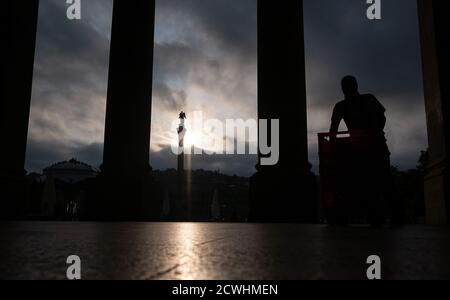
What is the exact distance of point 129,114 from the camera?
22609 millimetres

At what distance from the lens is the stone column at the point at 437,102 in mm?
14477

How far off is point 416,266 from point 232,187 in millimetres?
115218

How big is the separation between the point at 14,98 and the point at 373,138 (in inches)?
630

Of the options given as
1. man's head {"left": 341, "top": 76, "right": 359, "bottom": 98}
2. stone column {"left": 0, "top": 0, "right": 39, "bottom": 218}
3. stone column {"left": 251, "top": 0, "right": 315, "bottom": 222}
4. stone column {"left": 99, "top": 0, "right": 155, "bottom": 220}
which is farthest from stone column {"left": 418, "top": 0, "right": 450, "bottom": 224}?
stone column {"left": 0, "top": 0, "right": 39, "bottom": 218}

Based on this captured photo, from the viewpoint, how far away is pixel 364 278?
1.99 m

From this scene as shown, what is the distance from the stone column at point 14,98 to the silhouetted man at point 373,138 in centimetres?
1489

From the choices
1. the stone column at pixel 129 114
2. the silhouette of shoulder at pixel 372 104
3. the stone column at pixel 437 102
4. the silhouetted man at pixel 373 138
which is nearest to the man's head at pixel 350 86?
the silhouetted man at pixel 373 138

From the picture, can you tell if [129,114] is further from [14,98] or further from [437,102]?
[437,102]

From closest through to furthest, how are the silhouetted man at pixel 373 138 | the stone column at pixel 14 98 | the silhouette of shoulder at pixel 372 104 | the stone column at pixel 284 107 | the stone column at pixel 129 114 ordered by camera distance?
the silhouetted man at pixel 373 138 < the silhouette of shoulder at pixel 372 104 < the stone column at pixel 14 98 < the stone column at pixel 284 107 < the stone column at pixel 129 114

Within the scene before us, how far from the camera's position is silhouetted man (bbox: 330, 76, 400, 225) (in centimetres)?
1086

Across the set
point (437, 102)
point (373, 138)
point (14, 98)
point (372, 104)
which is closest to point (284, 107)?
point (437, 102)

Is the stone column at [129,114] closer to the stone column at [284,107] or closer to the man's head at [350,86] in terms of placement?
the stone column at [284,107]

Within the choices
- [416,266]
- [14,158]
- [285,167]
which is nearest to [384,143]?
[285,167]
